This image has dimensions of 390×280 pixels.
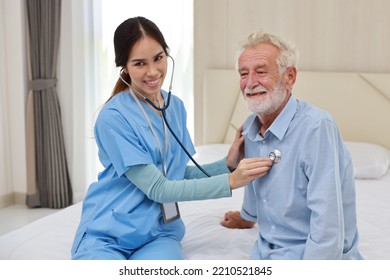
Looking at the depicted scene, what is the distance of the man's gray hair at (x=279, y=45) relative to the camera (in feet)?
4.82

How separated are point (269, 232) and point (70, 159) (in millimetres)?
2422

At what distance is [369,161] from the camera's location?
8.45 feet

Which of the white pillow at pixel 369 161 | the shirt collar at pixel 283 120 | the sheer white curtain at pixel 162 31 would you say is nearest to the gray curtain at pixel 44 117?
the sheer white curtain at pixel 162 31

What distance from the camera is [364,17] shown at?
9.53 ft

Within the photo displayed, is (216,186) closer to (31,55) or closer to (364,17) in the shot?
(364,17)

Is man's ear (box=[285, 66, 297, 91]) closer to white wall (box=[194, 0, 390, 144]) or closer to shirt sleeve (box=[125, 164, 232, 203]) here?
shirt sleeve (box=[125, 164, 232, 203])

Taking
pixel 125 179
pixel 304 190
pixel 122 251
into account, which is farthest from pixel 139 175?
pixel 304 190

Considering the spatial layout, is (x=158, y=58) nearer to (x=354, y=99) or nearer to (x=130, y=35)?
(x=130, y=35)

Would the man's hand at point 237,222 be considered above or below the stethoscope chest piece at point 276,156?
below

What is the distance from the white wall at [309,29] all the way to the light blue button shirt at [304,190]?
1.41m

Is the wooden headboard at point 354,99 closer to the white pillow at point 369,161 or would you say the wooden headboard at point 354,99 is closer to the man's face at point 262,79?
the white pillow at point 369,161

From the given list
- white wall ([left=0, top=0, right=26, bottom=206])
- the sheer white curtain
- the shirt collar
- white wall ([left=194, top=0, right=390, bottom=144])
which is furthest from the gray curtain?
the shirt collar

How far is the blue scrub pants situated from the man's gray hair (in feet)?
1.91
